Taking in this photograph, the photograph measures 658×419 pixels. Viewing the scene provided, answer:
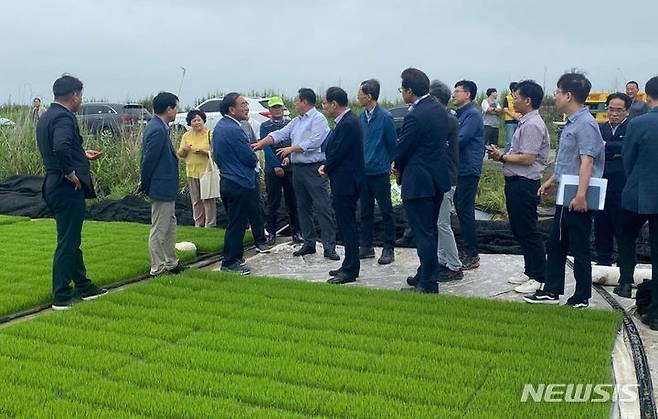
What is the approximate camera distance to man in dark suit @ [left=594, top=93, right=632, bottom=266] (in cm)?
651

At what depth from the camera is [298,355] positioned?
4.26 m

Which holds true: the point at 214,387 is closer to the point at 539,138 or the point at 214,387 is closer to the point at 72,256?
the point at 72,256

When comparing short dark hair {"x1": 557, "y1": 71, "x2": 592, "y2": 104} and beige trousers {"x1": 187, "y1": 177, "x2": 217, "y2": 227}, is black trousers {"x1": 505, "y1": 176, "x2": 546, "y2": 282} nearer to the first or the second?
short dark hair {"x1": 557, "y1": 71, "x2": 592, "y2": 104}

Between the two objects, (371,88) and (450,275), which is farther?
(371,88)

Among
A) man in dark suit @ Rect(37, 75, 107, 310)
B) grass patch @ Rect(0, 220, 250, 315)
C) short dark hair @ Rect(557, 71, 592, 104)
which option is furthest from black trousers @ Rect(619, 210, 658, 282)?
man in dark suit @ Rect(37, 75, 107, 310)

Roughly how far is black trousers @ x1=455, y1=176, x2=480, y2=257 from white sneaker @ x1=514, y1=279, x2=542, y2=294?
890 millimetres

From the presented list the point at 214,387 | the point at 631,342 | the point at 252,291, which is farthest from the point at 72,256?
the point at 631,342

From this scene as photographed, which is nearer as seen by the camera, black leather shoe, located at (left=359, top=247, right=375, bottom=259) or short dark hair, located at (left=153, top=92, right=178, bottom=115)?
short dark hair, located at (left=153, top=92, right=178, bottom=115)

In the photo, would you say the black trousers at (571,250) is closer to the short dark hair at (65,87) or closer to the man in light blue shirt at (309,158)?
the man in light blue shirt at (309,158)

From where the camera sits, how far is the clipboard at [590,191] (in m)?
5.03

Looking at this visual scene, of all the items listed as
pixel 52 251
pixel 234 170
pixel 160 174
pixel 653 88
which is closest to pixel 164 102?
pixel 160 174

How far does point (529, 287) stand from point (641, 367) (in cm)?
183

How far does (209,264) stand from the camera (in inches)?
281

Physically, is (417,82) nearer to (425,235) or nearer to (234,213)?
(425,235)
